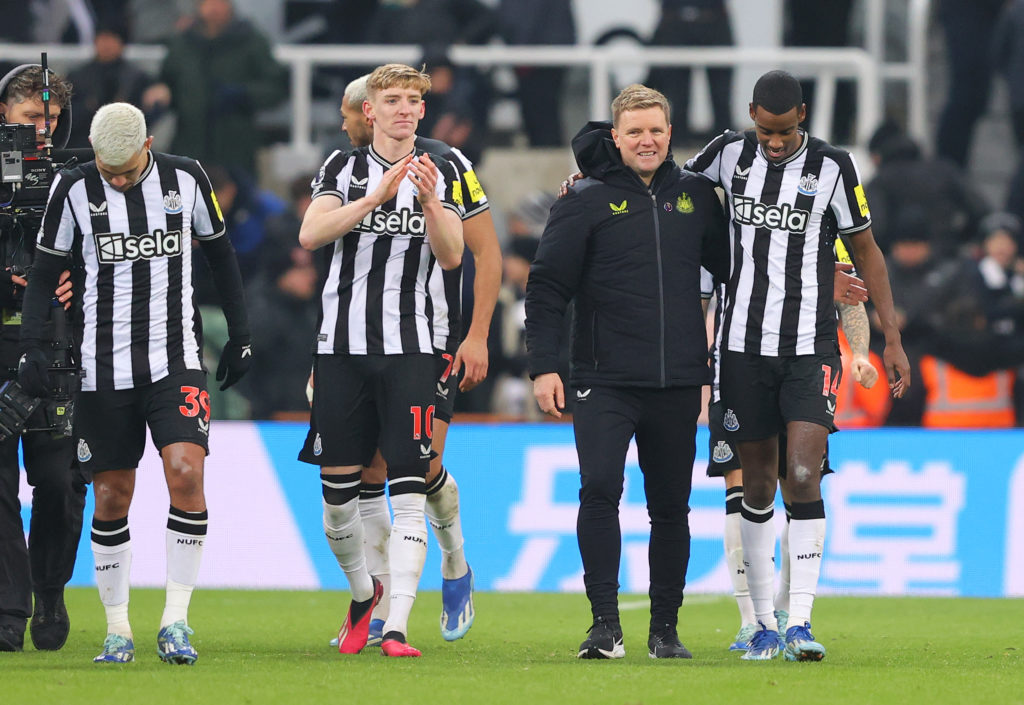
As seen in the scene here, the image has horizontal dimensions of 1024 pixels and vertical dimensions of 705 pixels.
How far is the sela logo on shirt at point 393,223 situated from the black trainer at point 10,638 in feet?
7.92

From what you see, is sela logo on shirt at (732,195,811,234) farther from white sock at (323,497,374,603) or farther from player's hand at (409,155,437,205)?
white sock at (323,497,374,603)

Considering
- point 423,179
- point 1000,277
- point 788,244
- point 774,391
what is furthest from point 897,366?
point 1000,277

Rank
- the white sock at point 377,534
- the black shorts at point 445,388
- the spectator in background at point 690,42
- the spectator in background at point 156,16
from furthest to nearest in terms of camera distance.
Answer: the spectator in background at point 156,16 < the spectator in background at point 690,42 < the white sock at point 377,534 < the black shorts at point 445,388

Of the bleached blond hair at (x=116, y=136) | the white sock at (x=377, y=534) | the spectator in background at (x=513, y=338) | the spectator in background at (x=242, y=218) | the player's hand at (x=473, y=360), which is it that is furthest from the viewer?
the spectator in background at (x=242, y=218)

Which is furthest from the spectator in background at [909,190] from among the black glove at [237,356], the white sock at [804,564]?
the black glove at [237,356]

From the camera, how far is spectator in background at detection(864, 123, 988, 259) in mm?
14930

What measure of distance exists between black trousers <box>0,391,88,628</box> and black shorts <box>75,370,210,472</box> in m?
0.83

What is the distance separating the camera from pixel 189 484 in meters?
7.35

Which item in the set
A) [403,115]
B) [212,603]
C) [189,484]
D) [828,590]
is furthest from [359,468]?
[828,590]

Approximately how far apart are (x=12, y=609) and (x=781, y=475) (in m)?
3.50

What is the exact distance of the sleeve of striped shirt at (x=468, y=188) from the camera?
802 cm

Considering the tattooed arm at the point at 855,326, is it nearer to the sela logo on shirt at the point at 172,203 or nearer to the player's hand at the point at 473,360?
the player's hand at the point at 473,360

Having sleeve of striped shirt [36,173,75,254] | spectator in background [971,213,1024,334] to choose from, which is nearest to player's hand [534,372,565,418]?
sleeve of striped shirt [36,173,75,254]

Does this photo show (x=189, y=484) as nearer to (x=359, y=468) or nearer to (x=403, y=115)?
(x=359, y=468)
